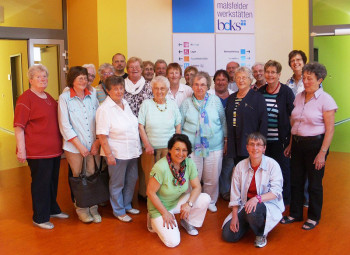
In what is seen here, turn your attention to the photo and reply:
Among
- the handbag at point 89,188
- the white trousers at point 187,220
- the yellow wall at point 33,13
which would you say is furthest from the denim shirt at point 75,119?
the yellow wall at point 33,13

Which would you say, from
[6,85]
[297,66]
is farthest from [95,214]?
[6,85]

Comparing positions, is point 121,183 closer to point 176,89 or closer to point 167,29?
point 176,89

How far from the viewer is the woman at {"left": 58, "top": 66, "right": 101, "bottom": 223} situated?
3609 millimetres

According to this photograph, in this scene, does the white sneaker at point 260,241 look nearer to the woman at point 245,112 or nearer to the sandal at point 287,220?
the sandal at point 287,220

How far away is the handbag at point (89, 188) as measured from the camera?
3695 millimetres

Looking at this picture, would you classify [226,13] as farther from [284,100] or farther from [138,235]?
[138,235]

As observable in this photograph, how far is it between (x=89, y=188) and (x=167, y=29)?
354 cm

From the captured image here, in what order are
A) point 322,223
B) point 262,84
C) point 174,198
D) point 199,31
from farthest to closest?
1. point 199,31
2. point 262,84
3. point 322,223
4. point 174,198

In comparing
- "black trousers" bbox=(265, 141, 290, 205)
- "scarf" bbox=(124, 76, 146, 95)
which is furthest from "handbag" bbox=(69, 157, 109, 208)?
"black trousers" bbox=(265, 141, 290, 205)

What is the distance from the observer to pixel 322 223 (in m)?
3.69

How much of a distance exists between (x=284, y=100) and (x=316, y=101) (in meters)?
0.53

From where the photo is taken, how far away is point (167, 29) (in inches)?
252

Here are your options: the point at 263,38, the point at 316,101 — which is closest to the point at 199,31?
the point at 263,38

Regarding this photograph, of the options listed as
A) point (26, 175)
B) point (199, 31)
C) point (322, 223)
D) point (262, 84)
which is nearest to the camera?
point (322, 223)
